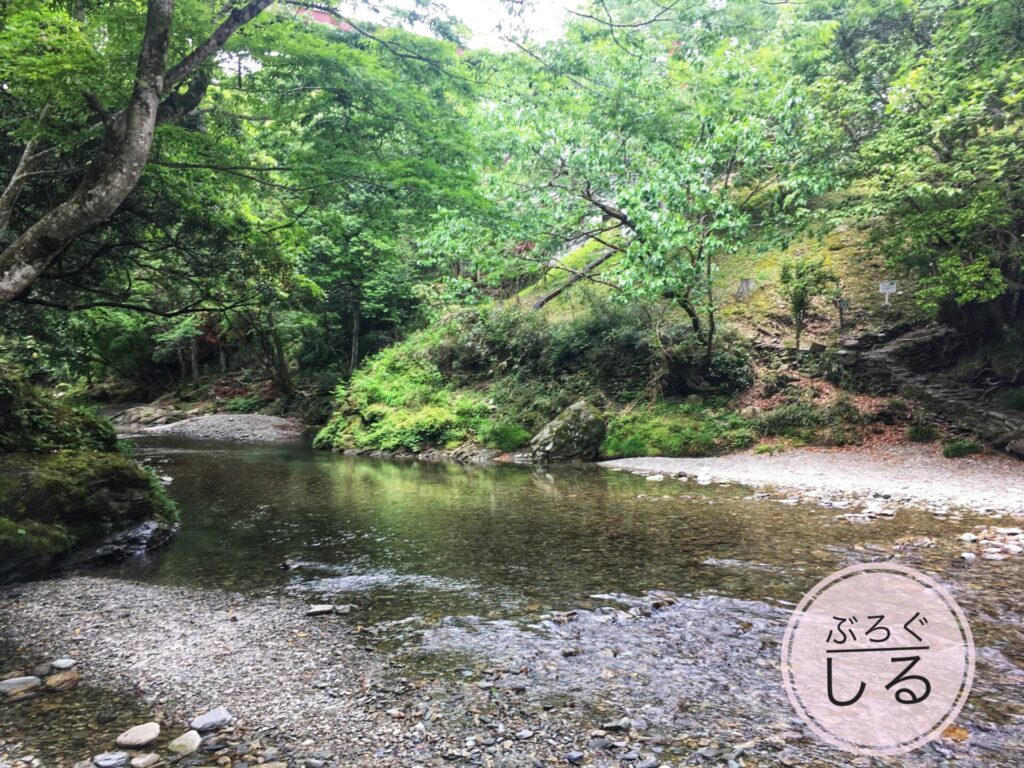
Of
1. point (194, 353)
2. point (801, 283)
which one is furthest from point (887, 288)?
point (194, 353)

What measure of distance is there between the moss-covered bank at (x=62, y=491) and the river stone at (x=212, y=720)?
4031 millimetres

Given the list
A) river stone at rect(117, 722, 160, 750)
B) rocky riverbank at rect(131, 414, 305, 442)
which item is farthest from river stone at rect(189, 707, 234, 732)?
rocky riverbank at rect(131, 414, 305, 442)

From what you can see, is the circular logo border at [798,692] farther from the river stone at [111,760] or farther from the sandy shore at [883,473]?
the river stone at [111,760]

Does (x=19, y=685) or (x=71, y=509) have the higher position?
(x=71, y=509)

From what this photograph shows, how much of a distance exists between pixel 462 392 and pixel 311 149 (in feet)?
41.6

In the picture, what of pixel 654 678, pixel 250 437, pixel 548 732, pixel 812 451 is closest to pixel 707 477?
pixel 812 451

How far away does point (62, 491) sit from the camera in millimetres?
6008

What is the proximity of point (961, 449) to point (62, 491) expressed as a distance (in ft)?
49.5

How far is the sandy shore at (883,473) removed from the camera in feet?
26.6

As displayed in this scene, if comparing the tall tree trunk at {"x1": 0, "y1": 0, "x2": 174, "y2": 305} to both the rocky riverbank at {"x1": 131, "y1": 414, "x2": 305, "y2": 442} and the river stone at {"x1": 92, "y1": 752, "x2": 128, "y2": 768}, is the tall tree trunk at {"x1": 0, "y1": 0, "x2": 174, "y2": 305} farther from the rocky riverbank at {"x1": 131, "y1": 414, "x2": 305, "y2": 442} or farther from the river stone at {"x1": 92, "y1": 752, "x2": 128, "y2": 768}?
the rocky riverbank at {"x1": 131, "y1": 414, "x2": 305, "y2": 442}

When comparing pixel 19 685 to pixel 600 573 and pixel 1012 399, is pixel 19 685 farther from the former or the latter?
pixel 1012 399

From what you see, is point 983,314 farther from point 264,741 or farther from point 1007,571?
point 264,741

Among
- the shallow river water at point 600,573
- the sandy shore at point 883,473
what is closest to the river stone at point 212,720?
the shallow river water at point 600,573

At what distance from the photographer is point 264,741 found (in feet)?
9.45
